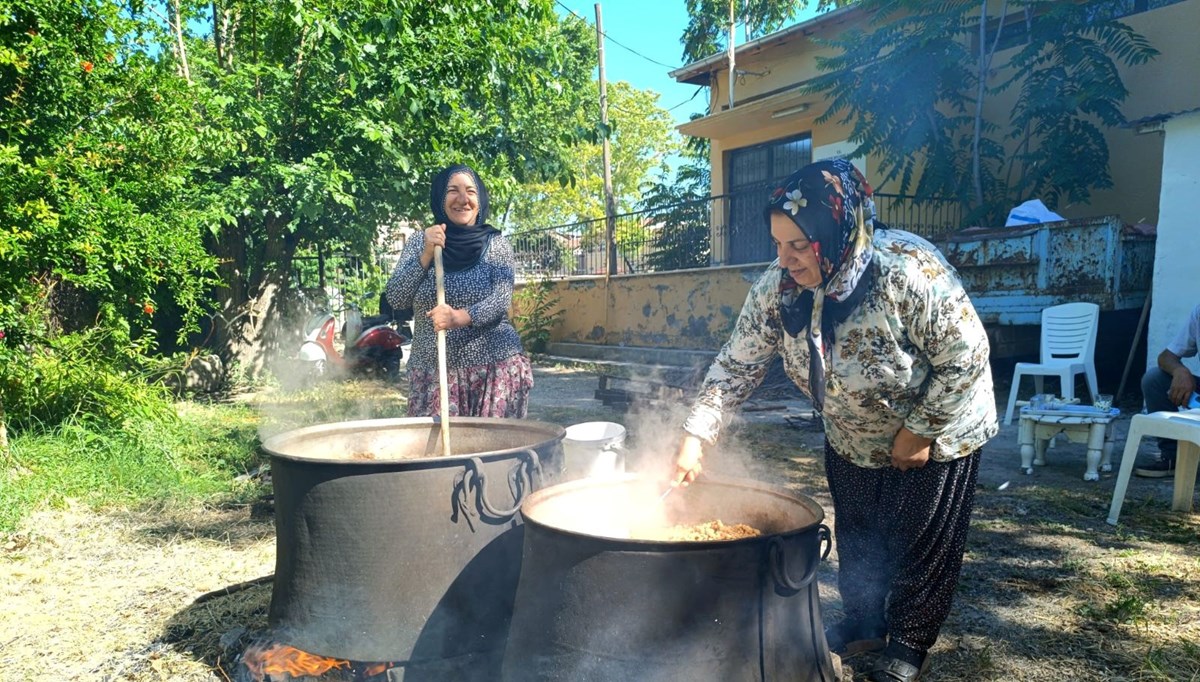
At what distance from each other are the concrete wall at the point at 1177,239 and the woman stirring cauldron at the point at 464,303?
272 inches

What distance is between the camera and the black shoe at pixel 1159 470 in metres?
5.12

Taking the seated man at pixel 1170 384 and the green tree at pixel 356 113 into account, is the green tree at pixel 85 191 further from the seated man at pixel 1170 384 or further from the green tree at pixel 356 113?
the seated man at pixel 1170 384

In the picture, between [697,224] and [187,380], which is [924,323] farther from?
[697,224]

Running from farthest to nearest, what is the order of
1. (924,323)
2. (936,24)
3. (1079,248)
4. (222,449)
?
(936,24) < (1079,248) < (222,449) < (924,323)

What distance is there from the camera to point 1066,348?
707 cm

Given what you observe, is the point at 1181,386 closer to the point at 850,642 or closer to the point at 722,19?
the point at 850,642

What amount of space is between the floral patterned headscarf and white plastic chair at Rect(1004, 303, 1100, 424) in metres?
5.41

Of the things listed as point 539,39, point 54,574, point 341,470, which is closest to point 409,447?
point 341,470

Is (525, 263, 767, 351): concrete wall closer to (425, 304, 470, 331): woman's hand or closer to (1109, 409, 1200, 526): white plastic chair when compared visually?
(1109, 409, 1200, 526): white plastic chair

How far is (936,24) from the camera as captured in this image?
397 inches

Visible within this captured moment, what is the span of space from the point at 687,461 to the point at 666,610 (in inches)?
25.9

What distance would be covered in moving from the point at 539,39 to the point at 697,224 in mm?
7341

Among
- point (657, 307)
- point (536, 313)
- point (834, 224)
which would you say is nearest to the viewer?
point (834, 224)

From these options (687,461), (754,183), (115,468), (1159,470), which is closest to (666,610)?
(687,461)
